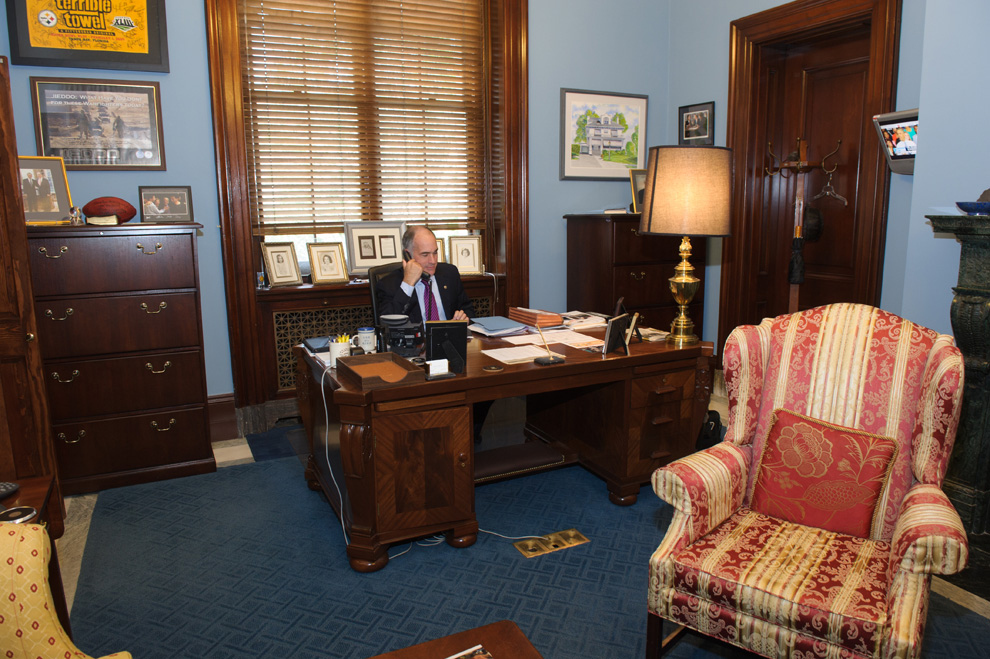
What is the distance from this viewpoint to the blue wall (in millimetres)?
2801

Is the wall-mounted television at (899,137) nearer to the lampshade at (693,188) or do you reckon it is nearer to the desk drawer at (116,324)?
the lampshade at (693,188)

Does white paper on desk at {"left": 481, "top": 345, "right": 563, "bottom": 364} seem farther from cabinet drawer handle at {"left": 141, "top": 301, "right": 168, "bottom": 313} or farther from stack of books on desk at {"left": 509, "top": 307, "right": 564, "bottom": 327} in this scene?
cabinet drawer handle at {"left": 141, "top": 301, "right": 168, "bottom": 313}

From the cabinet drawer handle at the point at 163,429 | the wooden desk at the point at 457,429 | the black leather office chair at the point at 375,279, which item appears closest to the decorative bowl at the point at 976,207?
the wooden desk at the point at 457,429

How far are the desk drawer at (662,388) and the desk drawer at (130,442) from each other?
2.23 meters

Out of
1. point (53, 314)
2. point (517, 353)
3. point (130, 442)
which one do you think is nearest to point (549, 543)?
point (517, 353)

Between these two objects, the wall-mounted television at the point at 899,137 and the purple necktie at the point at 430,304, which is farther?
the purple necktie at the point at 430,304

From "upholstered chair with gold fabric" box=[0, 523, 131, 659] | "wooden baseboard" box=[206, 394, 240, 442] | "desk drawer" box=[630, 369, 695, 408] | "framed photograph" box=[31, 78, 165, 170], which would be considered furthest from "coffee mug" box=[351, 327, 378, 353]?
"framed photograph" box=[31, 78, 165, 170]

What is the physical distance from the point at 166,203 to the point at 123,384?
111 centimetres

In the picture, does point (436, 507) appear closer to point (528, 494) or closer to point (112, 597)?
point (528, 494)

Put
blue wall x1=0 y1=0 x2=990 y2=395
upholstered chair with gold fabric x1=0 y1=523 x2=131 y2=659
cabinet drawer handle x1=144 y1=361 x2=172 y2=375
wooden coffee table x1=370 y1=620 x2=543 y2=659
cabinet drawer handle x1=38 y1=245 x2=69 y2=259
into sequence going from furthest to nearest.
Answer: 1. cabinet drawer handle x1=144 y1=361 x2=172 y2=375
2. cabinet drawer handle x1=38 y1=245 x2=69 y2=259
3. blue wall x1=0 y1=0 x2=990 y2=395
4. wooden coffee table x1=370 y1=620 x2=543 y2=659
5. upholstered chair with gold fabric x1=0 y1=523 x2=131 y2=659

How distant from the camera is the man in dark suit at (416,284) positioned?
3559 millimetres

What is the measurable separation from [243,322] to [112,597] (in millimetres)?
1976

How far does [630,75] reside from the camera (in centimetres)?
502

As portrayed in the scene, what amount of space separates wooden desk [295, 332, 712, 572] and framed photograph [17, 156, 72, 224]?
4.57ft
